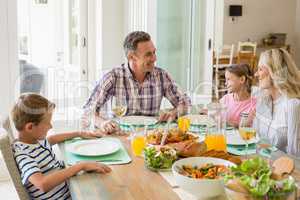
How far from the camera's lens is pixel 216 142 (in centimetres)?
183

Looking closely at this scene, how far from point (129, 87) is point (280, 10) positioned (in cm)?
701

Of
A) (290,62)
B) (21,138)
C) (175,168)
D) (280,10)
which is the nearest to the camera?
(175,168)

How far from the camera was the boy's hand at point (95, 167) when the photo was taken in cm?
161

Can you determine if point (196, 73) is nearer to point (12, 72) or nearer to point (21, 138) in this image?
point (12, 72)

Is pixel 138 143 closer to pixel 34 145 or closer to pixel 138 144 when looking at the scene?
pixel 138 144

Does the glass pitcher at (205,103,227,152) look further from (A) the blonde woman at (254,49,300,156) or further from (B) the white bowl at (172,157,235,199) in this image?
(B) the white bowl at (172,157,235,199)

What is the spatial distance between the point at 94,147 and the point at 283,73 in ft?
3.60

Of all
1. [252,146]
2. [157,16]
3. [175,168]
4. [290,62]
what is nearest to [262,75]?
[290,62]

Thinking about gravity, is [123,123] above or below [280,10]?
below

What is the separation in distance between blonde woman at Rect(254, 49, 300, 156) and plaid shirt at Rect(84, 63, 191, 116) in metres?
0.58

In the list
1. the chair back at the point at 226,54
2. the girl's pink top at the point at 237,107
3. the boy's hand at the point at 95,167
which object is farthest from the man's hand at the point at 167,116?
the chair back at the point at 226,54

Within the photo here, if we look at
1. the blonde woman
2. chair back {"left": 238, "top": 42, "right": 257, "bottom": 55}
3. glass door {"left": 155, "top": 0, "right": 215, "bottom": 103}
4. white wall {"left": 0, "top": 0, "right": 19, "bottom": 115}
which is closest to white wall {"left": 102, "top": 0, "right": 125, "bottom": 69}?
glass door {"left": 155, "top": 0, "right": 215, "bottom": 103}

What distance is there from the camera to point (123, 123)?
7.63 ft

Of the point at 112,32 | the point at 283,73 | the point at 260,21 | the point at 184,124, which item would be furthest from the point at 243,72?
the point at 260,21
